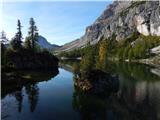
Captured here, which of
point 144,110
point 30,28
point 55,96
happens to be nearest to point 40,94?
point 55,96

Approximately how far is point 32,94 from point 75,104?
13.6m

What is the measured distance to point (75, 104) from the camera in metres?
64.7

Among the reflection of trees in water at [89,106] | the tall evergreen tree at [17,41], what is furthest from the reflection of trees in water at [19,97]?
the tall evergreen tree at [17,41]

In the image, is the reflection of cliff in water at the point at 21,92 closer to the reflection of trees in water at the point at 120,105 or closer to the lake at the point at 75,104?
the lake at the point at 75,104

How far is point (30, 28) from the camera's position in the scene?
14512 cm

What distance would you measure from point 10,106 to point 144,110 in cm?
2753

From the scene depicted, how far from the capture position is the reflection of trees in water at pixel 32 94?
62.2 meters

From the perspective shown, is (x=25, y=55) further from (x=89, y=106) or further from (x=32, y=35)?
(x=89, y=106)

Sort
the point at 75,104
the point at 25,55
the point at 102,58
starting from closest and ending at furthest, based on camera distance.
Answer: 1. the point at 75,104
2. the point at 102,58
3. the point at 25,55

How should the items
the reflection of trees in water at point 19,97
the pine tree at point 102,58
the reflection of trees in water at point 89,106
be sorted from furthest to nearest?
1. the pine tree at point 102,58
2. the reflection of trees in water at point 19,97
3. the reflection of trees in water at point 89,106

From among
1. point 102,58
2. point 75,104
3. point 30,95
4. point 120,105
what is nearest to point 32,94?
point 30,95

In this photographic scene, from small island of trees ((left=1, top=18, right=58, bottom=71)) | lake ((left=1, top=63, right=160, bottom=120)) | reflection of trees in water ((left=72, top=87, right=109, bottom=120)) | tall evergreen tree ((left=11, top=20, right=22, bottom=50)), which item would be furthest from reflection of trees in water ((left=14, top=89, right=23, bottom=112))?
tall evergreen tree ((left=11, top=20, right=22, bottom=50))

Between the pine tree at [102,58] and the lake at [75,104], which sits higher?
the pine tree at [102,58]

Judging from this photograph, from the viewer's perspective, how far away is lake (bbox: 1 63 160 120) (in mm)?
54562
